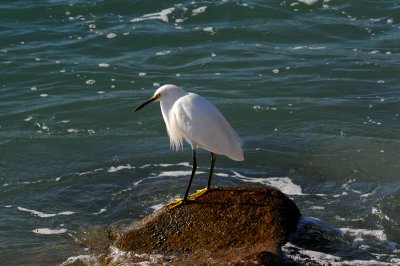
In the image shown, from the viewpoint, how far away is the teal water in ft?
24.2

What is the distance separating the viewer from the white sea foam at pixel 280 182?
25.4 feet


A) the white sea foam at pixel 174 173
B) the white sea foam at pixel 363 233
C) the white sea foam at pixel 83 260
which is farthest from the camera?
the white sea foam at pixel 174 173

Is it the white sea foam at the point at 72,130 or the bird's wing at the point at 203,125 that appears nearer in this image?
the bird's wing at the point at 203,125

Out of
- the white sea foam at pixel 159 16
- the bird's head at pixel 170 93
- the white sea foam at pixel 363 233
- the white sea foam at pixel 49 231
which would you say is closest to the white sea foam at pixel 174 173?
the white sea foam at pixel 49 231

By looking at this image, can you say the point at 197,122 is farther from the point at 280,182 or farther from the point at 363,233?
the point at 280,182

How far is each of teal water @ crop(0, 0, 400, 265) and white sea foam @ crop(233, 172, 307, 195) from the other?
0.07 ft

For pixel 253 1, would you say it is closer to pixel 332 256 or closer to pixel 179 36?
pixel 179 36

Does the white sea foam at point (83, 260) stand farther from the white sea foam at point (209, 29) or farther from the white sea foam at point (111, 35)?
the white sea foam at point (209, 29)

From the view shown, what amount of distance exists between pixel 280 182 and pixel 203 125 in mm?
2008

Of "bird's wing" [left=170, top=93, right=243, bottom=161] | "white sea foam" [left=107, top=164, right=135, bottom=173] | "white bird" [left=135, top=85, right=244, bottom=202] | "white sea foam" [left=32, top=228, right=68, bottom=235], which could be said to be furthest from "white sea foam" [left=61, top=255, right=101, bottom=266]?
"white sea foam" [left=107, top=164, right=135, bottom=173]

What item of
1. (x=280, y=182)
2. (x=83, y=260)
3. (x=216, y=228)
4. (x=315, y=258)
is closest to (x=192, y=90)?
(x=280, y=182)

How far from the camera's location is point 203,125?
247 inches

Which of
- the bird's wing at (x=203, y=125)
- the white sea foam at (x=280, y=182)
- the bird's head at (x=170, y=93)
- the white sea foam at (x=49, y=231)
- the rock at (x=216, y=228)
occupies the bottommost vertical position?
the white sea foam at (x=49, y=231)

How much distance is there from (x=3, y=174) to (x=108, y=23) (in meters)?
6.75
